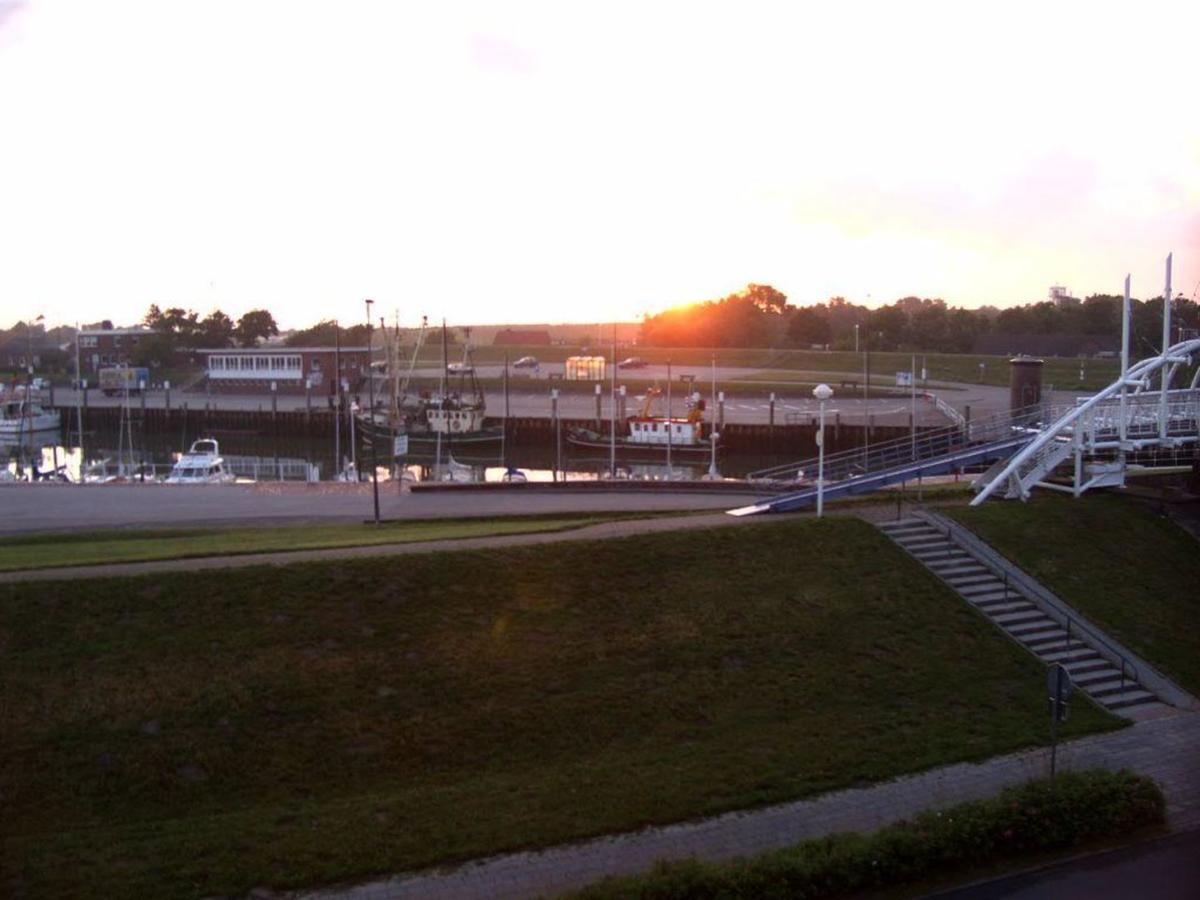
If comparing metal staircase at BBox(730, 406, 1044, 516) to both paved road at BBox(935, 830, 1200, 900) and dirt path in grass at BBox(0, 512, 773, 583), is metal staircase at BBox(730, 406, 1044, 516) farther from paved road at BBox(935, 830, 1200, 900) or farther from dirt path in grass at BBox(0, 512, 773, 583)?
paved road at BBox(935, 830, 1200, 900)

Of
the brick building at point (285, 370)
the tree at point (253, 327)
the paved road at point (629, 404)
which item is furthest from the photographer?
the tree at point (253, 327)

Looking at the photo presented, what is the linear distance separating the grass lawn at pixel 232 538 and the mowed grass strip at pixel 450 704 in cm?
244

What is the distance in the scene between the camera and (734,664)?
1136cm

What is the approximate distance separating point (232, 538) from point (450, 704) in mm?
7732

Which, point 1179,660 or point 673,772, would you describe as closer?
point 673,772

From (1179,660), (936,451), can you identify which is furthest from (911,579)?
(936,451)

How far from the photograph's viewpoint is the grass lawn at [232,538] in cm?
1396

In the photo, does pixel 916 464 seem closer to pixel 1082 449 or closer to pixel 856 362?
pixel 1082 449

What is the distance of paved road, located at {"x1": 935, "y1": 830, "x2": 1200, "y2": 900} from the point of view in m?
7.72

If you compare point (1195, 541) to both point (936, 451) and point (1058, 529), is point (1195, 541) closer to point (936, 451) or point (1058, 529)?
point (1058, 529)

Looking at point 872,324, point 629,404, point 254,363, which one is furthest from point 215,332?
point 872,324

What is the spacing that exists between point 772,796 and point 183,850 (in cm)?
477

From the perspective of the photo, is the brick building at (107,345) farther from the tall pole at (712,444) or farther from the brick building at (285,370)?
the tall pole at (712,444)

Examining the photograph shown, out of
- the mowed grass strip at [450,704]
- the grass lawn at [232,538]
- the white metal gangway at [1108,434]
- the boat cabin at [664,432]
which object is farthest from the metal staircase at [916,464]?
the boat cabin at [664,432]
